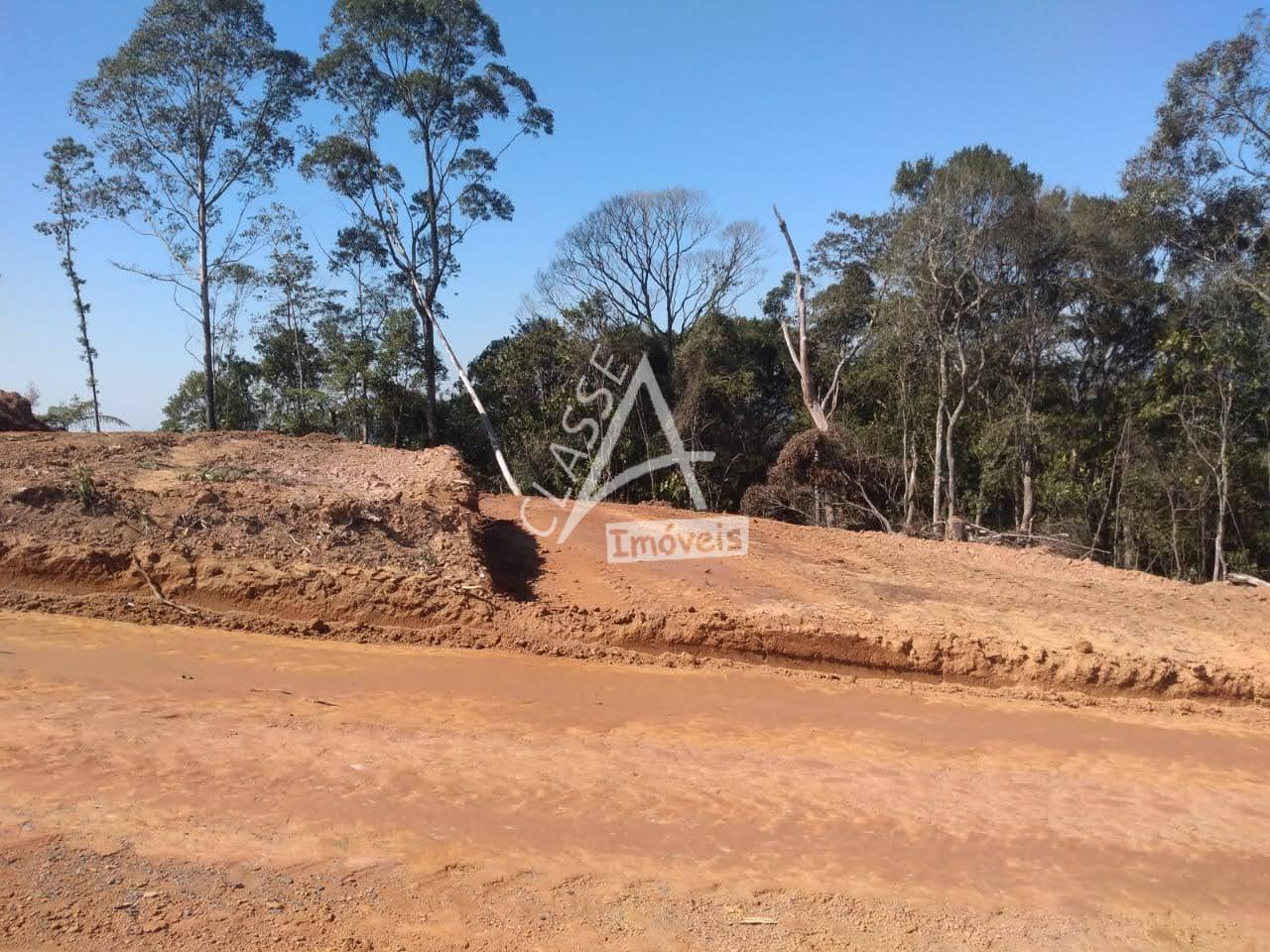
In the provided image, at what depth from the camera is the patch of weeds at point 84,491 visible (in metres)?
8.47

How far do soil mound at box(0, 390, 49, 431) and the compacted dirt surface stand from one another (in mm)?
3383

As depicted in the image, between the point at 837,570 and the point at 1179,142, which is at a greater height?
the point at 1179,142

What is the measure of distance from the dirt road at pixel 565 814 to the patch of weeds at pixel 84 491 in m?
1.71

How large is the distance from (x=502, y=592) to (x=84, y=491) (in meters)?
4.27

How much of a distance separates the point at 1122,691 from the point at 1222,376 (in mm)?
13358

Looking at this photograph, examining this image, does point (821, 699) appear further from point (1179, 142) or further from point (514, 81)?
point (514, 81)

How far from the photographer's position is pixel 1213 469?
60.3 ft

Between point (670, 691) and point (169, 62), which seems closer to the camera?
point (670, 691)

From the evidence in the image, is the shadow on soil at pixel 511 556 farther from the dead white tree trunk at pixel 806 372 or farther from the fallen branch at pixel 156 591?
the dead white tree trunk at pixel 806 372

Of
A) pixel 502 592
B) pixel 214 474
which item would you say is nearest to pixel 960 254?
pixel 502 592

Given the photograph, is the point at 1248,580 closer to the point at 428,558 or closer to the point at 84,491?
the point at 428,558

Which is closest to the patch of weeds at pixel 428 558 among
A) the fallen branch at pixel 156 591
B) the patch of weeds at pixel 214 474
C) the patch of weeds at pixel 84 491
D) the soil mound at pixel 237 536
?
the soil mound at pixel 237 536

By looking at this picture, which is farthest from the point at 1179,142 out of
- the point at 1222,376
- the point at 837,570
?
the point at 837,570

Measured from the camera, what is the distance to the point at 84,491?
8531mm
